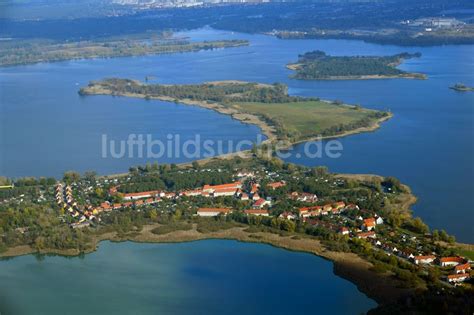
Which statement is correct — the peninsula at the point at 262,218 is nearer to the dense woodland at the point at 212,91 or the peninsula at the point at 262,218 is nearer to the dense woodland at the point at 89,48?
the dense woodland at the point at 212,91

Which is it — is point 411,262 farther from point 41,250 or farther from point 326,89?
point 326,89

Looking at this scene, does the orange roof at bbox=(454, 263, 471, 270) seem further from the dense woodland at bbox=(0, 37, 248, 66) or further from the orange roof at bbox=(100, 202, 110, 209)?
the dense woodland at bbox=(0, 37, 248, 66)

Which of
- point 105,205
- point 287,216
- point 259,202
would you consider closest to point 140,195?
point 105,205

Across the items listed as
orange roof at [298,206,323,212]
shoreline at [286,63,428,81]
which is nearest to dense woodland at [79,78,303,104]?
shoreline at [286,63,428,81]

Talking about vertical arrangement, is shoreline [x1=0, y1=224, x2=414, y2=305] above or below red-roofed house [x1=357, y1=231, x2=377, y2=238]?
below

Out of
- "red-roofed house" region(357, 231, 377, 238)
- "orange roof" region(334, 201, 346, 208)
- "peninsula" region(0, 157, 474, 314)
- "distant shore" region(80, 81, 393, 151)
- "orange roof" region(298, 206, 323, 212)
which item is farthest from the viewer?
"distant shore" region(80, 81, 393, 151)

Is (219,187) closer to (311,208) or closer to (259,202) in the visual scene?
(259,202)

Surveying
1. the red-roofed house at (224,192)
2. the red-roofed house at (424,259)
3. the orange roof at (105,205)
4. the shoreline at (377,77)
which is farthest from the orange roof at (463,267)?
the shoreline at (377,77)
